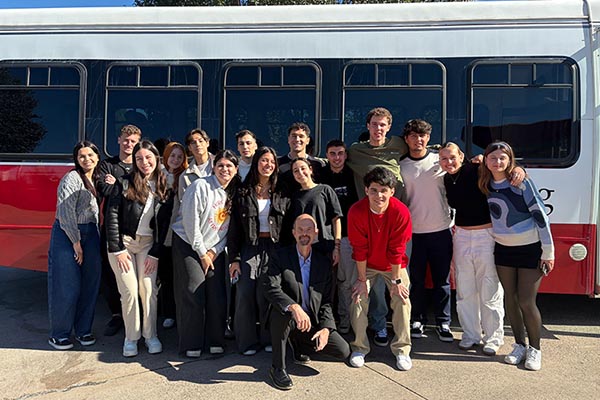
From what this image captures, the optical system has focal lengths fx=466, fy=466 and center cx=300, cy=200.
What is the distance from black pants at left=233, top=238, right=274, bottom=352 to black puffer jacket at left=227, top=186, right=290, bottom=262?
0.08 meters

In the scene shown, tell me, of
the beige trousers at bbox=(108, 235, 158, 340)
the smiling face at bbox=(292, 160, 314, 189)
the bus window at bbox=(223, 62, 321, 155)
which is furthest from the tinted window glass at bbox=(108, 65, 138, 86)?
the smiling face at bbox=(292, 160, 314, 189)

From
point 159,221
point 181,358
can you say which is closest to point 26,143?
point 159,221

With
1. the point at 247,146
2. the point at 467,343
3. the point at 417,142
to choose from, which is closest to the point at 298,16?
the point at 247,146

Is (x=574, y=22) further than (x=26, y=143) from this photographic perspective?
No

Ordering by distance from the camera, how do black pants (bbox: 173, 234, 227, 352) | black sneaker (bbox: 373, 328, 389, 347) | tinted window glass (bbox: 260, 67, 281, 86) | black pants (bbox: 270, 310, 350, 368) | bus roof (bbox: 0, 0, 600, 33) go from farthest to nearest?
tinted window glass (bbox: 260, 67, 281, 86)
bus roof (bbox: 0, 0, 600, 33)
black sneaker (bbox: 373, 328, 389, 347)
black pants (bbox: 173, 234, 227, 352)
black pants (bbox: 270, 310, 350, 368)

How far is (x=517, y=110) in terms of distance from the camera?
4637 mm

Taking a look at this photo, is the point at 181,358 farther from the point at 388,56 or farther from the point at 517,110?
the point at 517,110

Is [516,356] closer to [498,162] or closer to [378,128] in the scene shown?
[498,162]

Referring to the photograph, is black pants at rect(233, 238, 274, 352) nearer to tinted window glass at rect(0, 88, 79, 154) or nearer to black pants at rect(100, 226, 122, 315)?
black pants at rect(100, 226, 122, 315)

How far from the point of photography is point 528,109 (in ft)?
15.2

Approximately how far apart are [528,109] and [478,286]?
6.09 feet

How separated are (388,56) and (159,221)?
2800 millimetres

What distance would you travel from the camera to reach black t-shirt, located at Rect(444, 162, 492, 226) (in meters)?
4.09

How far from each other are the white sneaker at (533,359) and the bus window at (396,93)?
2.12m
